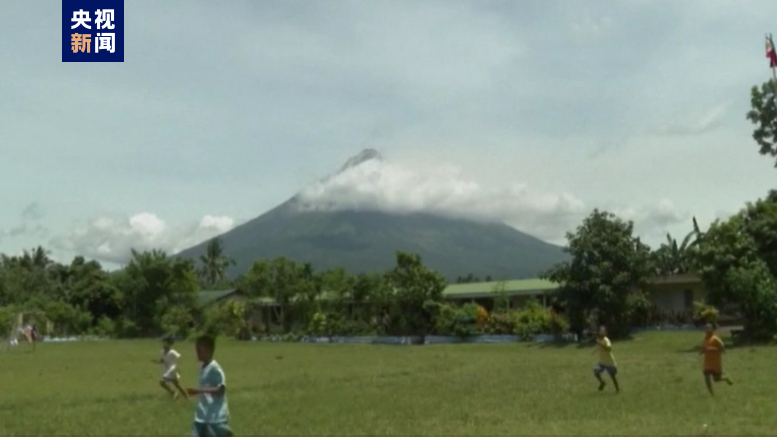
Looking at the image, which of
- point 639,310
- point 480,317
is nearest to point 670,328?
point 639,310

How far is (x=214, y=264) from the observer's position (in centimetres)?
10875

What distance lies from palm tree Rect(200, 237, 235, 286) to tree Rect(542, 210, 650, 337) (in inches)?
2672

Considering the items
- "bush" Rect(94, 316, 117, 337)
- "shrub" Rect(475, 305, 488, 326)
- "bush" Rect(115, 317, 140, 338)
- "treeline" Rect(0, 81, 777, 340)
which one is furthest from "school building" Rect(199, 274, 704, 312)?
"bush" Rect(94, 316, 117, 337)

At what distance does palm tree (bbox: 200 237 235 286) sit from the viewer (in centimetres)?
10838

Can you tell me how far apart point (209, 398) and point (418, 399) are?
9910 millimetres

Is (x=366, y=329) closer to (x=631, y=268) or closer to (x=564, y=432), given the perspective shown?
(x=631, y=268)

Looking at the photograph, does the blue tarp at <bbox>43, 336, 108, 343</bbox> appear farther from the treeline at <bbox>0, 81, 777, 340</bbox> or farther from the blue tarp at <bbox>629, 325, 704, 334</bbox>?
the blue tarp at <bbox>629, 325, 704, 334</bbox>

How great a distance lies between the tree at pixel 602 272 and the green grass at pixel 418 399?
10.7 m

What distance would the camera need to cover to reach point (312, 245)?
197 meters

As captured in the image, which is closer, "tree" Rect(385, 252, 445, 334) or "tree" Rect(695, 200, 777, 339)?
"tree" Rect(695, 200, 777, 339)

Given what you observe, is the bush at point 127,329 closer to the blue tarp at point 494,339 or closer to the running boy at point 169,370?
the blue tarp at point 494,339

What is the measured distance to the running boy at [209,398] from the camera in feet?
31.0

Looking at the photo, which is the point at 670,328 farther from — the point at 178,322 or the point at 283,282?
the point at 178,322

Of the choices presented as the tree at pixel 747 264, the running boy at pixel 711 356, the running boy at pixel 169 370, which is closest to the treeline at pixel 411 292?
the tree at pixel 747 264
